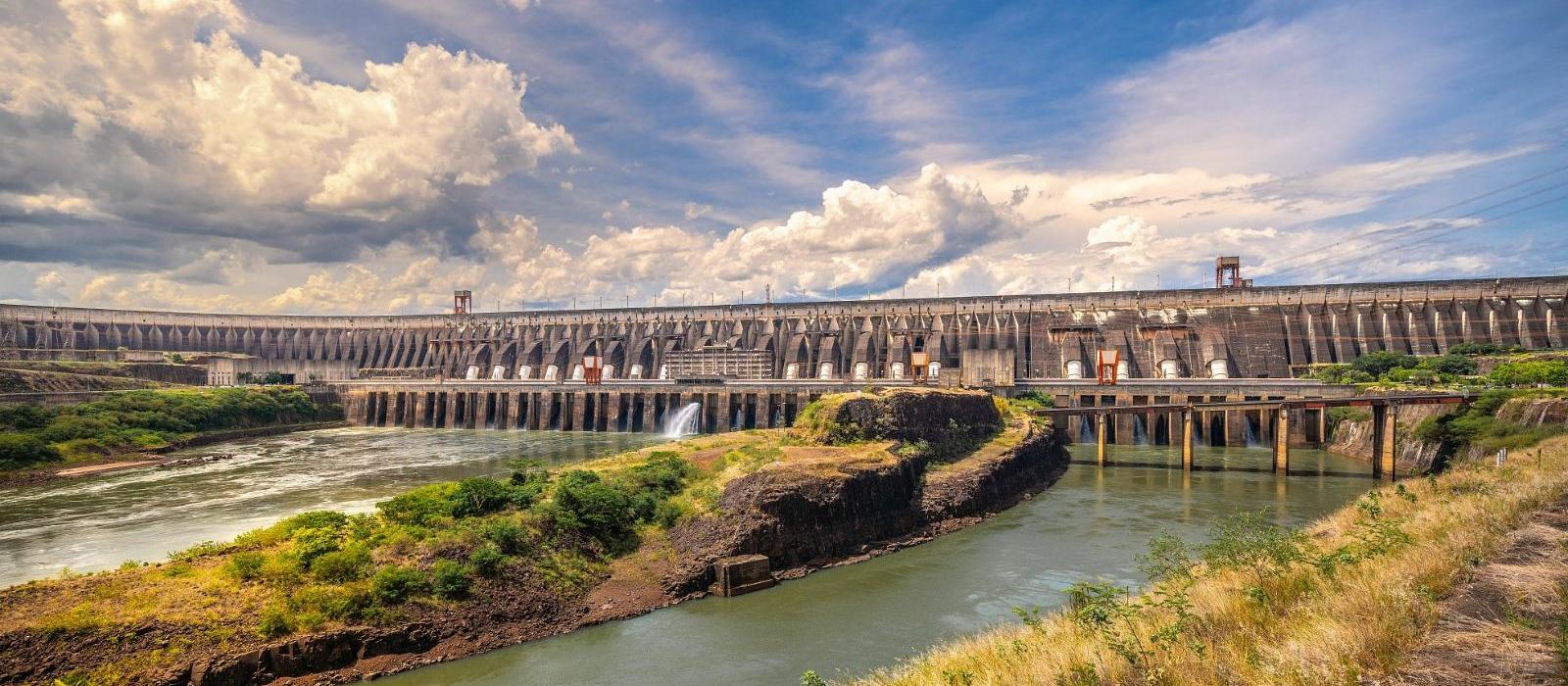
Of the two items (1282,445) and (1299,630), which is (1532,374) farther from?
(1299,630)

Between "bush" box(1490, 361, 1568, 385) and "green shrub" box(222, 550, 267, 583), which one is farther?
"bush" box(1490, 361, 1568, 385)

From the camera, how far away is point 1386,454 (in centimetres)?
3800

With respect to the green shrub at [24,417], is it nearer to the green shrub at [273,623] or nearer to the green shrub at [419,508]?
the green shrub at [419,508]

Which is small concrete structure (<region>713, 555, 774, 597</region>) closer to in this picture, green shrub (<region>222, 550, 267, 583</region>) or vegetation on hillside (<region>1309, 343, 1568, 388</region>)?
green shrub (<region>222, 550, 267, 583</region>)

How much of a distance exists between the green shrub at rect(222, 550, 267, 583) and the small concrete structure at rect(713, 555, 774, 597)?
37.6 feet

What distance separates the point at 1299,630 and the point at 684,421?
56114 millimetres

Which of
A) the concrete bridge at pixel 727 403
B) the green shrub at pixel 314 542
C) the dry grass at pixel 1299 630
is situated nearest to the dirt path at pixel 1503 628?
the dry grass at pixel 1299 630

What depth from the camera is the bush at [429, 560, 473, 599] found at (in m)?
19.2

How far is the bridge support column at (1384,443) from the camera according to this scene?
37781 mm

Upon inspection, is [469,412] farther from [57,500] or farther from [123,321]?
[123,321]

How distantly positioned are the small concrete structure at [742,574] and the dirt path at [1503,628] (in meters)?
15.7

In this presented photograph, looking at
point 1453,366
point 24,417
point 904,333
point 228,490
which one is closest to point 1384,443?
point 1453,366

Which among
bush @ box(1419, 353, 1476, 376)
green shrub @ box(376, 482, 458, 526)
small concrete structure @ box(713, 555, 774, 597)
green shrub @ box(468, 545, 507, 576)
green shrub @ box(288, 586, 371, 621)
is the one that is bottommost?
small concrete structure @ box(713, 555, 774, 597)

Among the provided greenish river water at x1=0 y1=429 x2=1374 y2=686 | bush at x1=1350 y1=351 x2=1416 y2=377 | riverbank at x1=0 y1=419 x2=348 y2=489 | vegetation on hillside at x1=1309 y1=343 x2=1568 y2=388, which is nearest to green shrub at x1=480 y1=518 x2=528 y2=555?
greenish river water at x1=0 y1=429 x2=1374 y2=686
